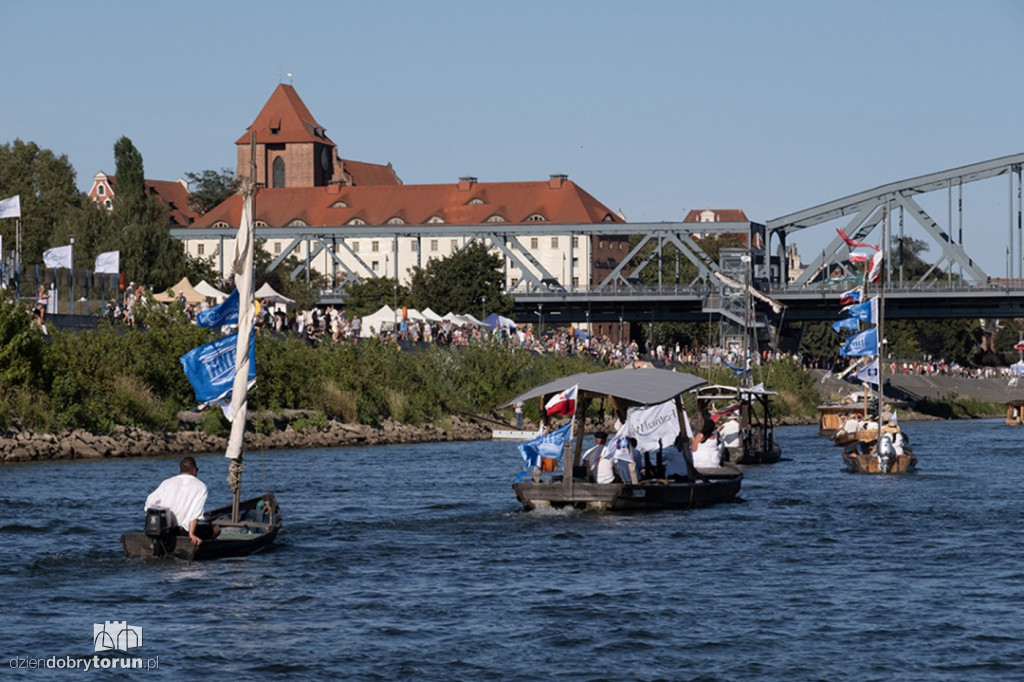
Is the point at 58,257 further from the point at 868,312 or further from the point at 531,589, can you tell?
the point at 531,589

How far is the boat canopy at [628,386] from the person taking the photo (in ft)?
113

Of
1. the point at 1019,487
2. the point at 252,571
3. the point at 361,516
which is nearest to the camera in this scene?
the point at 252,571

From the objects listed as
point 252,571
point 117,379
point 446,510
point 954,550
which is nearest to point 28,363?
→ point 117,379

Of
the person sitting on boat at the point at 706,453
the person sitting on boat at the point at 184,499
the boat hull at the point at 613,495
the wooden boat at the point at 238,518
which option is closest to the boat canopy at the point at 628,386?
the boat hull at the point at 613,495

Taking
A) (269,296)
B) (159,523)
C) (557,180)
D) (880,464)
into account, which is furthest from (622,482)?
(557,180)

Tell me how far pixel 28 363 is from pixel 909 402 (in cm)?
8444

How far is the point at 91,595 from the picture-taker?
920 inches

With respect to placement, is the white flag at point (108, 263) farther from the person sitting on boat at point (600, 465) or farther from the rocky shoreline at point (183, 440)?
the person sitting on boat at point (600, 465)

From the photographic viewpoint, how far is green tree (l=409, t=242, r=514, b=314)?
4926 inches

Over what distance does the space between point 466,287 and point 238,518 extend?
318ft

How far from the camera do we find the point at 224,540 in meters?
26.5

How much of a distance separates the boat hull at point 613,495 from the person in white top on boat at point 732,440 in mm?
19162

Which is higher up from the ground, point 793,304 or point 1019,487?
point 793,304

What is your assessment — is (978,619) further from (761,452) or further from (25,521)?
(761,452)
